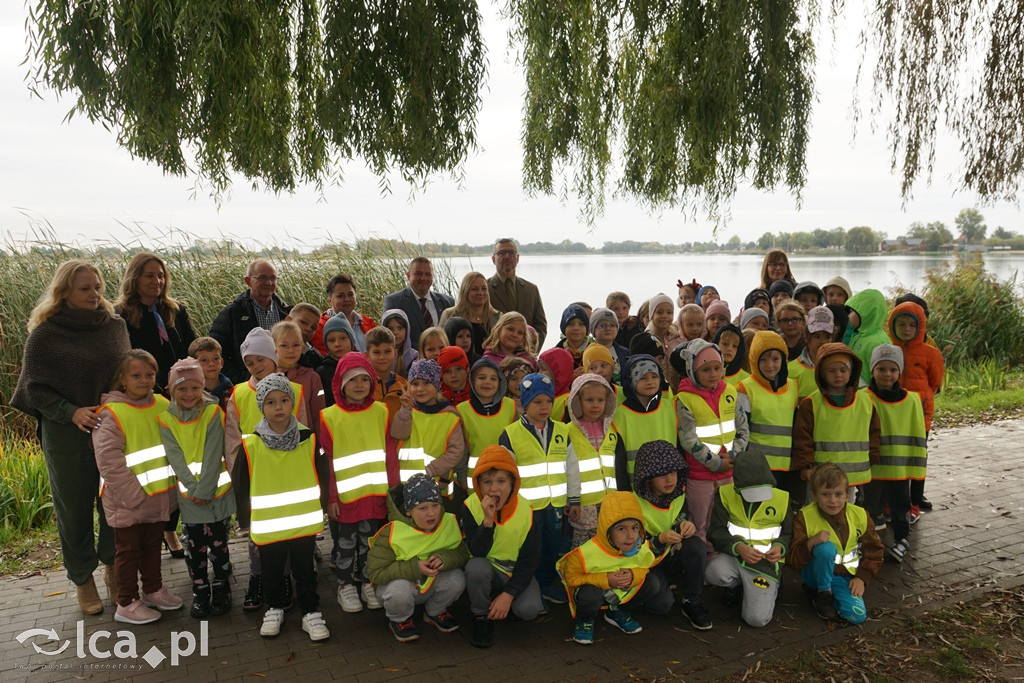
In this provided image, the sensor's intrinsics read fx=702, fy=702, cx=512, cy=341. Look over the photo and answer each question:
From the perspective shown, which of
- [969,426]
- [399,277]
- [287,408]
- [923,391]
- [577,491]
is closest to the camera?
[287,408]

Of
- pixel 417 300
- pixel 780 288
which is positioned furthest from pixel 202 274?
pixel 780 288

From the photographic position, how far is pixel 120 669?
3.75 meters

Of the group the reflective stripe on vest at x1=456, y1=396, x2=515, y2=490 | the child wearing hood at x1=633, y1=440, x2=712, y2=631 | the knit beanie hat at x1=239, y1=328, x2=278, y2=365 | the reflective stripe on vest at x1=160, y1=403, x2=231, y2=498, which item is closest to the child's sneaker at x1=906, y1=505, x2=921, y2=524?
the child wearing hood at x1=633, y1=440, x2=712, y2=631

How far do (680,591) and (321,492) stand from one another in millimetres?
2426

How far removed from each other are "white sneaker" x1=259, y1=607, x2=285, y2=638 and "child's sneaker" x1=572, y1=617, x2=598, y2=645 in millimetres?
1716

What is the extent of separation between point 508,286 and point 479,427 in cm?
212

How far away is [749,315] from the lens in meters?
6.09

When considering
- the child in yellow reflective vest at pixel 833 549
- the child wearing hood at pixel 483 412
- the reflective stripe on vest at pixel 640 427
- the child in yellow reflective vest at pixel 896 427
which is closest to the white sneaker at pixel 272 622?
the child wearing hood at pixel 483 412

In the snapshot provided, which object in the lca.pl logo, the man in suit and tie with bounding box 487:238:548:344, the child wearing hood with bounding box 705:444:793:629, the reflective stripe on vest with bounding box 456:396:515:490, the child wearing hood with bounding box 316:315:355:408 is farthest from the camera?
the man in suit and tie with bounding box 487:238:548:344

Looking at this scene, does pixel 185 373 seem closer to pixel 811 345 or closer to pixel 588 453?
pixel 588 453

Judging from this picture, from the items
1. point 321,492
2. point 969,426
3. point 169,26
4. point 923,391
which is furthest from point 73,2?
point 969,426

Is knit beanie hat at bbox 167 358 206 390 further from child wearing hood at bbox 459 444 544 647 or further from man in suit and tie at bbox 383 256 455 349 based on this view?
man in suit and tie at bbox 383 256 455 349

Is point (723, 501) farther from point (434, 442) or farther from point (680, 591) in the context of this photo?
point (434, 442)

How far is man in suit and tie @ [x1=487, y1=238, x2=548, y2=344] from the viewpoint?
21.2 ft
